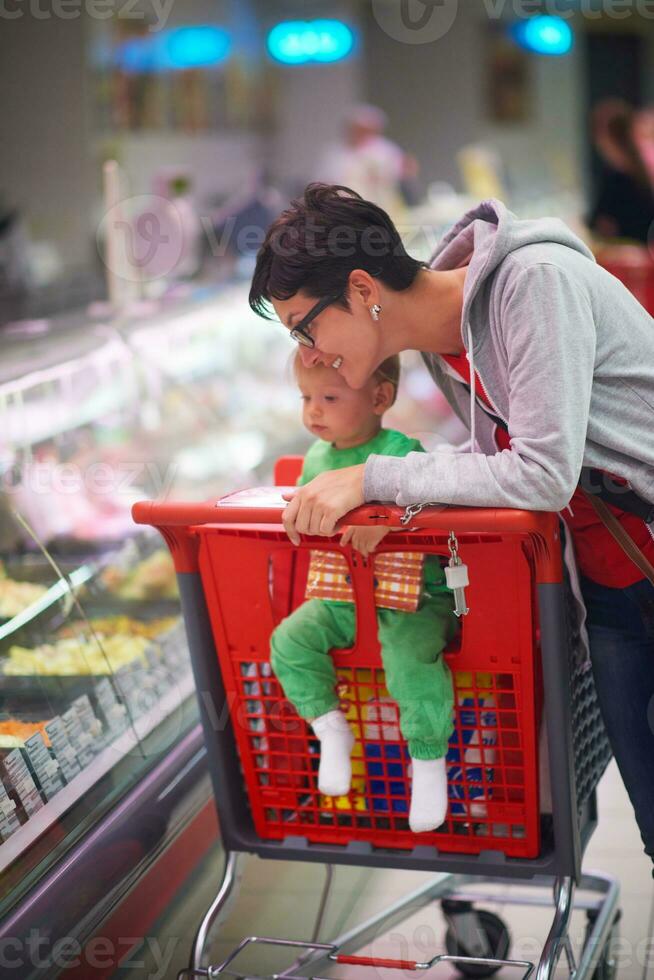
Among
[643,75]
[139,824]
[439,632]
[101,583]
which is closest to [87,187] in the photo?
[101,583]

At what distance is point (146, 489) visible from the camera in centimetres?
405

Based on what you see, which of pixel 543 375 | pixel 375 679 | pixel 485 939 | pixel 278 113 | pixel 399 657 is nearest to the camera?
pixel 543 375

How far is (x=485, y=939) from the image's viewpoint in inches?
114

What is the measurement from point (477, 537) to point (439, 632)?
0.22 meters

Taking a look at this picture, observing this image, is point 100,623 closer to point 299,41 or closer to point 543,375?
point 543,375

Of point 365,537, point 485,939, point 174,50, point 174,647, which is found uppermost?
point 174,50

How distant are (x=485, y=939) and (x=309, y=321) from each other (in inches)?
65.7

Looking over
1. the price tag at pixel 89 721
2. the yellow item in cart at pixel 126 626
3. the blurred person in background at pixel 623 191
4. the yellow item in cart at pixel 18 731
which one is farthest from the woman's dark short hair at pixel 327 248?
the blurred person in background at pixel 623 191

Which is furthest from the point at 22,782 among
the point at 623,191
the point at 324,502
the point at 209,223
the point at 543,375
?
the point at 623,191

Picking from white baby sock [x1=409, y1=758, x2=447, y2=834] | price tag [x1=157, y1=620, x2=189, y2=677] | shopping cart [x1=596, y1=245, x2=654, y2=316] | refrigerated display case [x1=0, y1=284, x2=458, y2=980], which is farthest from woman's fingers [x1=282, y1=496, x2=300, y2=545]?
shopping cart [x1=596, y1=245, x2=654, y2=316]

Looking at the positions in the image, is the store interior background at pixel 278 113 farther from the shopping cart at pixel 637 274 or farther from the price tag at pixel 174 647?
the price tag at pixel 174 647

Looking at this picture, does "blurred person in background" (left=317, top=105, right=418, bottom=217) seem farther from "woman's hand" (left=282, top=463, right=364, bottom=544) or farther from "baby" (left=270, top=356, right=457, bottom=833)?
"woman's hand" (left=282, top=463, right=364, bottom=544)

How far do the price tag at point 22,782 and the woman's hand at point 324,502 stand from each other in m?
0.95

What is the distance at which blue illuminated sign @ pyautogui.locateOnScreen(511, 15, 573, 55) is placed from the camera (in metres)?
11.8
